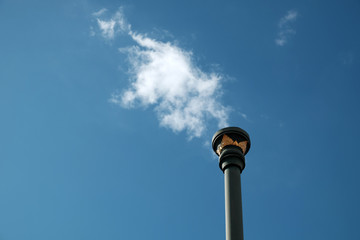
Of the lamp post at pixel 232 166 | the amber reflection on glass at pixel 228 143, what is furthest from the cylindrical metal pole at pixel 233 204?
the amber reflection on glass at pixel 228 143

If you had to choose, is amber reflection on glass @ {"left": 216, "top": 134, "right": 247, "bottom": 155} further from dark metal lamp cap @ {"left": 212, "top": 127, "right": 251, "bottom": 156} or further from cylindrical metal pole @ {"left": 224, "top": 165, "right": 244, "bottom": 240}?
cylindrical metal pole @ {"left": 224, "top": 165, "right": 244, "bottom": 240}

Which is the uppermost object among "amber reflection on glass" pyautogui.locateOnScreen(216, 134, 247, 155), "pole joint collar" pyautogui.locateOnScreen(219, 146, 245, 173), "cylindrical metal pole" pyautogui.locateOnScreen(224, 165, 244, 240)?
"amber reflection on glass" pyautogui.locateOnScreen(216, 134, 247, 155)

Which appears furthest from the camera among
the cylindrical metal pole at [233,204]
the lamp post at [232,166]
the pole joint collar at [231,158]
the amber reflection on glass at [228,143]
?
the amber reflection on glass at [228,143]

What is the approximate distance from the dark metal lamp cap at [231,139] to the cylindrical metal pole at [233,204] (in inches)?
23.3

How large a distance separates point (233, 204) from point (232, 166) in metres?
0.79

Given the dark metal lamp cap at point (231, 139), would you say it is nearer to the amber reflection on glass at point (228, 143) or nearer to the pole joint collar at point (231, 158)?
the amber reflection on glass at point (228, 143)

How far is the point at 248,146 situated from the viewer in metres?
8.23

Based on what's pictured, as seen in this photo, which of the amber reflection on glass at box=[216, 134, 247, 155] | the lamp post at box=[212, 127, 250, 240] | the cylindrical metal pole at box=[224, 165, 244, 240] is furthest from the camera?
the amber reflection on glass at box=[216, 134, 247, 155]

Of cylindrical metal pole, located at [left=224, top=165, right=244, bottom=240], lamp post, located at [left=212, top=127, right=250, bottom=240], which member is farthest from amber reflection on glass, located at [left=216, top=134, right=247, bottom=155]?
cylindrical metal pole, located at [left=224, top=165, right=244, bottom=240]

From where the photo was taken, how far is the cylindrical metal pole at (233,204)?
667cm

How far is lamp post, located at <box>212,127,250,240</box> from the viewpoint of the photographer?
22.4ft

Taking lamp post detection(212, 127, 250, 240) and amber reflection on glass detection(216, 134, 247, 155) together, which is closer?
lamp post detection(212, 127, 250, 240)

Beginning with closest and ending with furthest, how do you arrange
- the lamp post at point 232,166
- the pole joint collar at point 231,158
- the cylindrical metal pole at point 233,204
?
the cylindrical metal pole at point 233,204, the lamp post at point 232,166, the pole joint collar at point 231,158

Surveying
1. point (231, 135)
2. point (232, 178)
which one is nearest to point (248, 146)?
point (231, 135)
